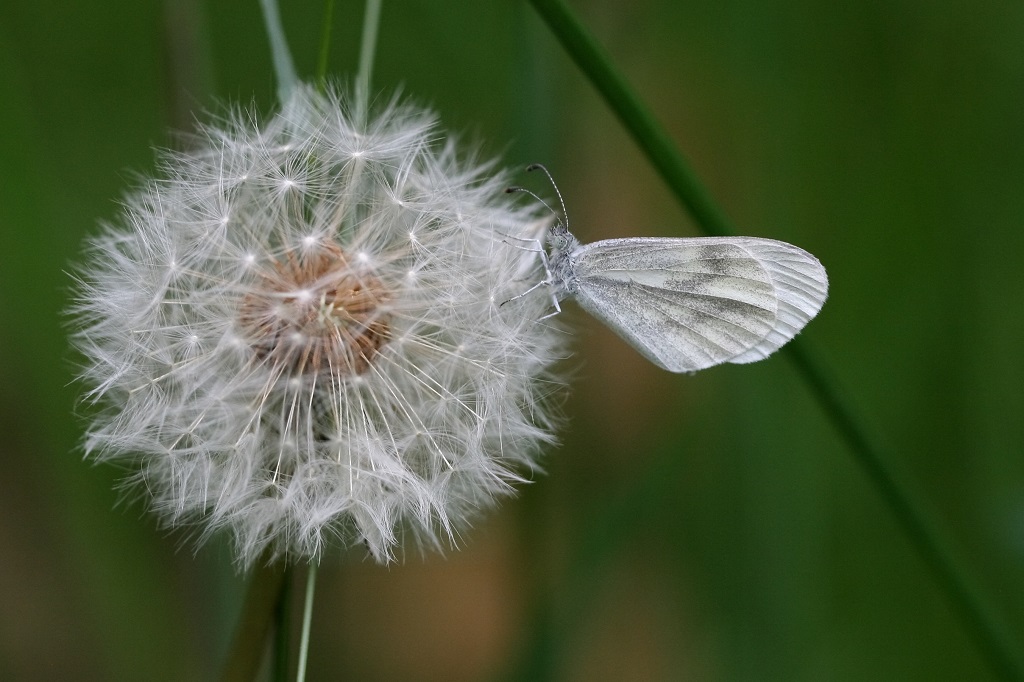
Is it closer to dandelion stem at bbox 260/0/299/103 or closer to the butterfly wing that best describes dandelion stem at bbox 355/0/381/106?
dandelion stem at bbox 260/0/299/103

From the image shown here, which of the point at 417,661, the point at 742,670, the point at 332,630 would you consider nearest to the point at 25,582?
the point at 332,630

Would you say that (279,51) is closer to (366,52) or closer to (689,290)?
(366,52)

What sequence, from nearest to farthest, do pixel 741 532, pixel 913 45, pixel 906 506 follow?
1. pixel 906 506
2. pixel 741 532
3. pixel 913 45

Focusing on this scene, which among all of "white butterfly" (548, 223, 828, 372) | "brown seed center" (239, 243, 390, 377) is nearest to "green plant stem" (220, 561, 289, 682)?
"brown seed center" (239, 243, 390, 377)

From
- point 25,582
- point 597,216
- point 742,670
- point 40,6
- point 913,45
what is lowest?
point 742,670

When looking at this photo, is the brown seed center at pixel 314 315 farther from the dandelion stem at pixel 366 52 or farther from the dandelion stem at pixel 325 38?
the dandelion stem at pixel 325 38

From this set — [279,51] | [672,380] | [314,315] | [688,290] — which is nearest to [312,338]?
[314,315]

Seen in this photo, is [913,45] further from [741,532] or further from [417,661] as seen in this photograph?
[417,661]
